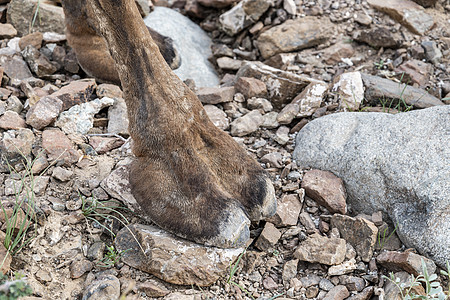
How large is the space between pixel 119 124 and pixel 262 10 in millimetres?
1899

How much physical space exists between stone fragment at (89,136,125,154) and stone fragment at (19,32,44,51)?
122cm

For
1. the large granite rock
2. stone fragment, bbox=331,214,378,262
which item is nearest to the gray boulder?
stone fragment, bbox=331,214,378,262

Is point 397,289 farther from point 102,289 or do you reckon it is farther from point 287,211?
point 102,289

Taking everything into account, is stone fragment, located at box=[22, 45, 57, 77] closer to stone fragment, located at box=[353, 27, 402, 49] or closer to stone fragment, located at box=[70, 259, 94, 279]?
stone fragment, located at box=[70, 259, 94, 279]

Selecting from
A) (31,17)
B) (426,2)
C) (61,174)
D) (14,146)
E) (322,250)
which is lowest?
(322,250)

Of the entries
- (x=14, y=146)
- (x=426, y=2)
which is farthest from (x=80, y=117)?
(x=426, y=2)

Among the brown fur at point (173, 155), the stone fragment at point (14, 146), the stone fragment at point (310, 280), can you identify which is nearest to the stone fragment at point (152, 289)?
the brown fur at point (173, 155)

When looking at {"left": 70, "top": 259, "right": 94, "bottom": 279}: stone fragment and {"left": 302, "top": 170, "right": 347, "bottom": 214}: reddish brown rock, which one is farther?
{"left": 302, "top": 170, "right": 347, "bottom": 214}: reddish brown rock

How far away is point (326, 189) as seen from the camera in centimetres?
278

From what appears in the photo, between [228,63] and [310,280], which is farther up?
[228,63]

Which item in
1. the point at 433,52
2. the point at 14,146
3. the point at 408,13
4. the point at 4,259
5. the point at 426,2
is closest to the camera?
the point at 4,259

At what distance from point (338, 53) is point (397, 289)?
7.80 ft

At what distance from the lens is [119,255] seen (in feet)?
7.76

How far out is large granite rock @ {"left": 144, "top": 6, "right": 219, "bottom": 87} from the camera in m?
4.07
